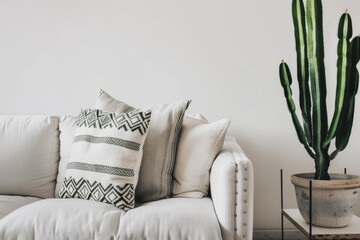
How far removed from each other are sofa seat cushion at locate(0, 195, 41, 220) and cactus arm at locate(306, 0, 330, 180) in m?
1.30

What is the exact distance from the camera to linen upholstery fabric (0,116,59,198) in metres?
1.76

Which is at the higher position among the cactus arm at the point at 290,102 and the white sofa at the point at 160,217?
the cactus arm at the point at 290,102

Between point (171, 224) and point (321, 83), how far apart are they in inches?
34.8

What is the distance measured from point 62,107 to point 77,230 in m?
1.14

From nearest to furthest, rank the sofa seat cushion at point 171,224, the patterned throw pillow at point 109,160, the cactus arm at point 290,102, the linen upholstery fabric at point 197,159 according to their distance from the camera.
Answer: the sofa seat cushion at point 171,224 → the patterned throw pillow at point 109,160 → the linen upholstery fabric at point 197,159 → the cactus arm at point 290,102

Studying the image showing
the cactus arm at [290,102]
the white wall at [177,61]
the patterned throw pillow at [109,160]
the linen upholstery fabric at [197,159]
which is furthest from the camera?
the white wall at [177,61]

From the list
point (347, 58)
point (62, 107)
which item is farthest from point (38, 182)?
point (347, 58)

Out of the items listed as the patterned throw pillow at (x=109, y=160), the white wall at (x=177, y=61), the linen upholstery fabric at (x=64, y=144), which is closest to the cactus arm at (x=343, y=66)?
the white wall at (x=177, y=61)

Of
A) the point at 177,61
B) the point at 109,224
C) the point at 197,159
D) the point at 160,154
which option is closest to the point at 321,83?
the point at 197,159

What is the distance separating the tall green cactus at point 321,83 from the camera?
1.54m

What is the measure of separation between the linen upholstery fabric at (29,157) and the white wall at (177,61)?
0.36 meters

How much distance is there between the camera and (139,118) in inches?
59.7

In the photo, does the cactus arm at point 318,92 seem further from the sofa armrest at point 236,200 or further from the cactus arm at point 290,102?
the sofa armrest at point 236,200

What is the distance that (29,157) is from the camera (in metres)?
1.79
